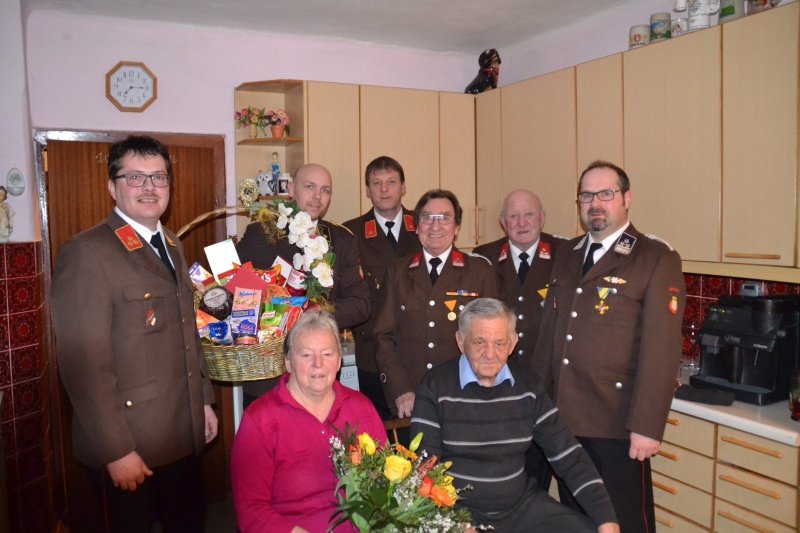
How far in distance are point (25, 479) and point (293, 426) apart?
7.26 feet

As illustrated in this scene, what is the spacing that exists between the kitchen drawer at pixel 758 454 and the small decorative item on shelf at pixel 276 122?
Answer: 2.85m

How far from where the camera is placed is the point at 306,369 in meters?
1.91

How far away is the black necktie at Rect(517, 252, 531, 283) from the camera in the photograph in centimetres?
298

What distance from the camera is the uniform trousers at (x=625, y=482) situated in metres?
2.35

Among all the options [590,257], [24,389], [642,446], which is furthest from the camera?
[24,389]

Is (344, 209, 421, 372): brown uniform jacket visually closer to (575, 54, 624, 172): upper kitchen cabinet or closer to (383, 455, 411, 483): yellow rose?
(575, 54, 624, 172): upper kitchen cabinet

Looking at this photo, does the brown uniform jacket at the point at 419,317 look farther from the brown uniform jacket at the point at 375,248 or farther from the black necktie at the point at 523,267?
the brown uniform jacket at the point at 375,248

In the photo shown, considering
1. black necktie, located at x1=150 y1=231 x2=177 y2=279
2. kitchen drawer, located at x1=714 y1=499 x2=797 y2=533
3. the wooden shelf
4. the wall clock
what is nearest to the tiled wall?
the wall clock

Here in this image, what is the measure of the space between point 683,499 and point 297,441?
1814mm

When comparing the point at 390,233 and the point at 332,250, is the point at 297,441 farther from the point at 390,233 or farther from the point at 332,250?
the point at 390,233

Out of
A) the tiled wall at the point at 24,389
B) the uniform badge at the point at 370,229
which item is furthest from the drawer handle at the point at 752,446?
the tiled wall at the point at 24,389

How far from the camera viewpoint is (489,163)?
13.9 feet

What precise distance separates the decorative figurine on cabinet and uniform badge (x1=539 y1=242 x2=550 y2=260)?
175cm

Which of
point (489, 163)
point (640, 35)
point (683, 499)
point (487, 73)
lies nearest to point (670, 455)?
point (683, 499)
